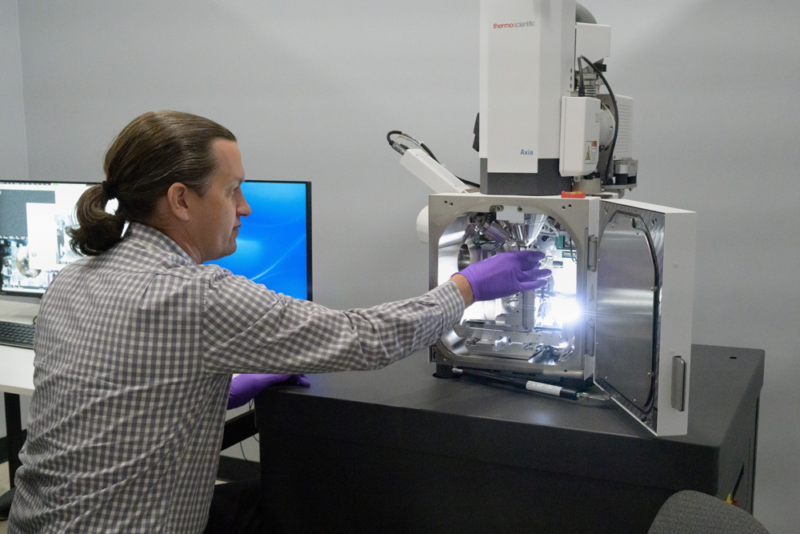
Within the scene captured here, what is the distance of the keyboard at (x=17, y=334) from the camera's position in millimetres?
1881

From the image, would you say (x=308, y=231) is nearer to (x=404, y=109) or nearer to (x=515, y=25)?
(x=404, y=109)

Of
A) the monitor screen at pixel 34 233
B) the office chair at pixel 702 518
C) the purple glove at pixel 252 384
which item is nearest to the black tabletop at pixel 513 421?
the purple glove at pixel 252 384

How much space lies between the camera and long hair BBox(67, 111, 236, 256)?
1106 mm

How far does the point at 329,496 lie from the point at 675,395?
0.68 meters

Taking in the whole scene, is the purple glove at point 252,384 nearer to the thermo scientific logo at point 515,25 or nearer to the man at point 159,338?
the man at point 159,338

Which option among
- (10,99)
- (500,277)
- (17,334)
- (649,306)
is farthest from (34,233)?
(649,306)

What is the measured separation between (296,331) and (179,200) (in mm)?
298

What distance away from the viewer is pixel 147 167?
43.6 inches

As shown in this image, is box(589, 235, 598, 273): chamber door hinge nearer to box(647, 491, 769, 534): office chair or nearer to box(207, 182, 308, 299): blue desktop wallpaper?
box(647, 491, 769, 534): office chair

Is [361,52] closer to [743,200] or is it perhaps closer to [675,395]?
[743,200]

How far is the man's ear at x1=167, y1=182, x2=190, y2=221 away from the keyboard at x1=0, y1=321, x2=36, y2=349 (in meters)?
1.00

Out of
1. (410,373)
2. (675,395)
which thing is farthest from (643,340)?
(410,373)

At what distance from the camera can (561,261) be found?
4.31 ft

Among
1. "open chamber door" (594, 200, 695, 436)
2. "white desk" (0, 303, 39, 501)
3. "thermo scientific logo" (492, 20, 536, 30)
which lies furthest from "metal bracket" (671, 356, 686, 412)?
"white desk" (0, 303, 39, 501)
